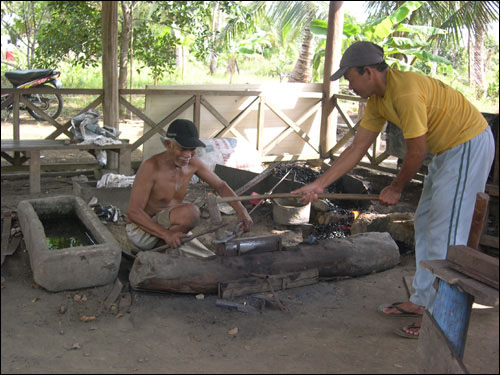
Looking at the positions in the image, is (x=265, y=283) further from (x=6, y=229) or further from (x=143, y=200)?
(x=6, y=229)

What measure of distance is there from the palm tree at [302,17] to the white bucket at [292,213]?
9.24 m

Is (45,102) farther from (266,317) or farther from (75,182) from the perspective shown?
(266,317)

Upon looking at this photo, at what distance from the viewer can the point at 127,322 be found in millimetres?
3582

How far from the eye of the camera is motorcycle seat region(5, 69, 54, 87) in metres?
7.88

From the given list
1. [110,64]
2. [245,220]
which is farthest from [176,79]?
[245,220]

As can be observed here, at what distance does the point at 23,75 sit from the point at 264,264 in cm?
554

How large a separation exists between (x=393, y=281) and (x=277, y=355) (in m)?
1.72

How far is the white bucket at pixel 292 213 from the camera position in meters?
6.05

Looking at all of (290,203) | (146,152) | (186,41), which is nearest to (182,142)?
(290,203)

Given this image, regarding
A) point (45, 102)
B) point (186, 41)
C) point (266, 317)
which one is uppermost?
point (186, 41)

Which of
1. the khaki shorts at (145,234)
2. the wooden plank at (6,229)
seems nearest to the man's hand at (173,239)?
the khaki shorts at (145,234)

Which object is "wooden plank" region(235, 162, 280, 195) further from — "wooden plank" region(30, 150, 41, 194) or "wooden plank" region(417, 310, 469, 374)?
"wooden plank" region(417, 310, 469, 374)

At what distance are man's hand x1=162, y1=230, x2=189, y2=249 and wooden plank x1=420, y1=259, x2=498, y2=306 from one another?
71.5 inches

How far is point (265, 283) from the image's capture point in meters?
4.10
